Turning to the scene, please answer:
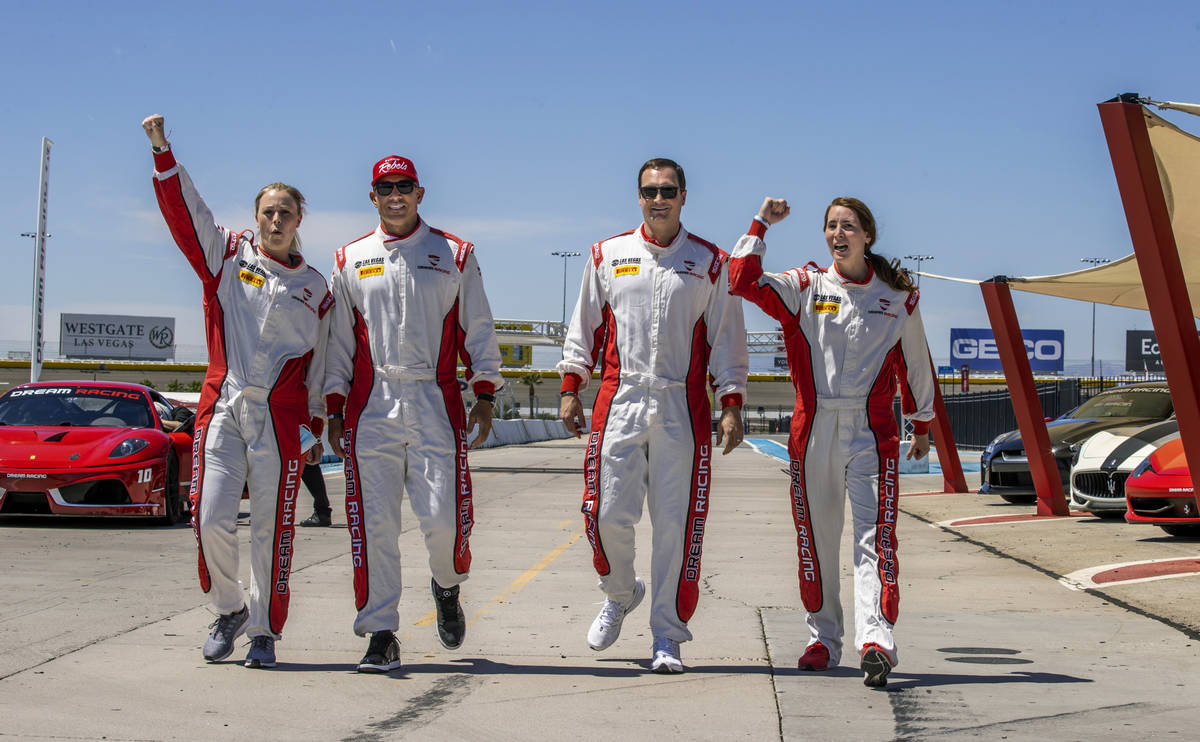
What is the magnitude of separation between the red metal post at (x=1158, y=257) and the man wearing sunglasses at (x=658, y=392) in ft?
13.5

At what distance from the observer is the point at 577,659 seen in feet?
17.9

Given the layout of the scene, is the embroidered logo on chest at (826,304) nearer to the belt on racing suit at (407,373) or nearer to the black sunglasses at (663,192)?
the black sunglasses at (663,192)

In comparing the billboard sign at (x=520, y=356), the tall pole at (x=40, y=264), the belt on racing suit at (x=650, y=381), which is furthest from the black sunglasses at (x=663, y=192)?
the billboard sign at (x=520, y=356)

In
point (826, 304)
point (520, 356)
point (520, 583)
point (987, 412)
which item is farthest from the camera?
point (520, 356)

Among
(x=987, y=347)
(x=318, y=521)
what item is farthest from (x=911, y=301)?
(x=987, y=347)

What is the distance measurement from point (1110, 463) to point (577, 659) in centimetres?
790

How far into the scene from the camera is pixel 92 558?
8.88 meters

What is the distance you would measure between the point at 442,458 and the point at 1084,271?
893cm

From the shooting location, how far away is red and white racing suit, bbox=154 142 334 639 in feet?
17.3

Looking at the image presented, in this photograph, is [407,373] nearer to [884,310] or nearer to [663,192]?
[663,192]

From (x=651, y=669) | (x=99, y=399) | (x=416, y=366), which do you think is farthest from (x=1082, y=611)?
(x=99, y=399)

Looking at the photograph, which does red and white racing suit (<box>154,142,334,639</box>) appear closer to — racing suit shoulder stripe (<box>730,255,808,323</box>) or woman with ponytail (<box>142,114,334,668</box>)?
woman with ponytail (<box>142,114,334,668</box>)

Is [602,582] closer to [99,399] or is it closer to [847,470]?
[847,470]

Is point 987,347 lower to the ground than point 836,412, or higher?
higher
